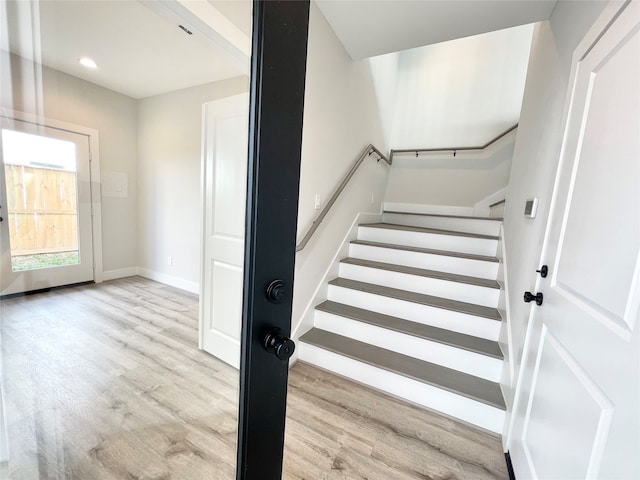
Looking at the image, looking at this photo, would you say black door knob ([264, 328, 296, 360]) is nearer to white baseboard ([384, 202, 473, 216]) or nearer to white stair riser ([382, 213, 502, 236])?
white stair riser ([382, 213, 502, 236])

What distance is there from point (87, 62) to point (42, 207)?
0.81 metres

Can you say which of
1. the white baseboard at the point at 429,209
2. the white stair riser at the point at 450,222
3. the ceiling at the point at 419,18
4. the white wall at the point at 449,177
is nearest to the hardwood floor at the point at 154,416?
the white stair riser at the point at 450,222

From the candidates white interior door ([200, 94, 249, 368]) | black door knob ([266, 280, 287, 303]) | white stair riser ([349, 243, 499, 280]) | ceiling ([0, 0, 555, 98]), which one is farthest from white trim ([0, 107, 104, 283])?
white stair riser ([349, 243, 499, 280])

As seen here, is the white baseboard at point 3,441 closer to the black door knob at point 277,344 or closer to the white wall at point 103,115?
the white wall at point 103,115

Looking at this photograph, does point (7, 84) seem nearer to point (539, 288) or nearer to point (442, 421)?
point (539, 288)

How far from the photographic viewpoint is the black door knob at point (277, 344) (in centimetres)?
62

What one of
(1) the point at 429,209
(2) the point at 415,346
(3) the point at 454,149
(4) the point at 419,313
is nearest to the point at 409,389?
(2) the point at 415,346

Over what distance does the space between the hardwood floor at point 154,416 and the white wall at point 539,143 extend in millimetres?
683

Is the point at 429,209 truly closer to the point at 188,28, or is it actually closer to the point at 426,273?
the point at 426,273

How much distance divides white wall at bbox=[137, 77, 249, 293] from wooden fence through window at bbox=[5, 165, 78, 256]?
0.51 meters

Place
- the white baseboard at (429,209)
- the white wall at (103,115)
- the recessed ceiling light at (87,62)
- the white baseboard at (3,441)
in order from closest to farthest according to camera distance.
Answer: the white wall at (103,115) < the white baseboard at (3,441) < the recessed ceiling light at (87,62) < the white baseboard at (429,209)

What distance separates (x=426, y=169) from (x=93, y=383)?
413 centimetres

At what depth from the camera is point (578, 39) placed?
117cm

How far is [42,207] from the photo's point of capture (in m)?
1.05
